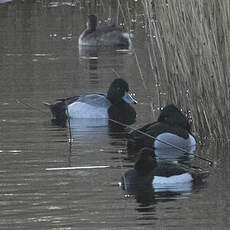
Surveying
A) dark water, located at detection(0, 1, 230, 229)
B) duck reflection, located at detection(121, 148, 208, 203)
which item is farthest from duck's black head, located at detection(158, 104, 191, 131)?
duck reflection, located at detection(121, 148, 208, 203)

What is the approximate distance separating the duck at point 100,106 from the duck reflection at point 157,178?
14.3ft

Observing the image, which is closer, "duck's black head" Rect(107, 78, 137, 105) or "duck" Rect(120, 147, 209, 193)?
"duck" Rect(120, 147, 209, 193)

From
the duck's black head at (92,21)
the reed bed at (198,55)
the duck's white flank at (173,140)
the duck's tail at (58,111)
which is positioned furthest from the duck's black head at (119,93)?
the duck's black head at (92,21)

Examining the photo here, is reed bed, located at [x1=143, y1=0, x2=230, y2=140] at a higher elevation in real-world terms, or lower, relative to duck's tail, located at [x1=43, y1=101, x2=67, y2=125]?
higher

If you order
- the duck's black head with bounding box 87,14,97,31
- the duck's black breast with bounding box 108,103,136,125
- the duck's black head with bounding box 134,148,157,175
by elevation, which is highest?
the duck's black head with bounding box 87,14,97,31

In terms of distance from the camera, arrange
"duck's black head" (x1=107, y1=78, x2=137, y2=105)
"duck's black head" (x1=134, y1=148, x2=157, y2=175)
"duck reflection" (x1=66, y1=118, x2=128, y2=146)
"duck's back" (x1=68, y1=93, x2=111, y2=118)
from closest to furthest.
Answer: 1. "duck's black head" (x1=134, y1=148, x2=157, y2=175)
2. "duck reflection" (x1=66, y1=118, x2=128, y2=146)
3. "duck's back" (x1=68, y1=93, x2=111, y2=118)
4. "duck's black head" (x1=107, y1=78, x2=137, y2=105)

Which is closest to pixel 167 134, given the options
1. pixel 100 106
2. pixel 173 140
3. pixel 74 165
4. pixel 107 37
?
pixel 173 140

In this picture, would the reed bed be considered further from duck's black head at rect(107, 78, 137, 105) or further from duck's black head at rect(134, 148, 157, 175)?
duck's black head at rect(107, 78, 137, 105)

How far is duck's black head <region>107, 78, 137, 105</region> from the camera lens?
15250mm

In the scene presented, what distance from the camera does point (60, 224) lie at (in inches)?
339

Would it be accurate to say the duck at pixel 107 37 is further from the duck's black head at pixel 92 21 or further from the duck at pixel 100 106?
the duck at pixel 100 106

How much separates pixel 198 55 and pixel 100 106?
374 cm

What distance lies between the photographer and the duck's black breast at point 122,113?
1475cm

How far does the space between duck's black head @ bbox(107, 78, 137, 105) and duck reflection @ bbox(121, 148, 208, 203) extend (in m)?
4.78
